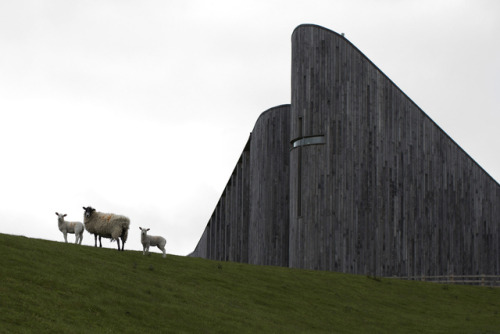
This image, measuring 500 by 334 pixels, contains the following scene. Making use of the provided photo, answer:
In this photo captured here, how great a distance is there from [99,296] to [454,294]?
18772 mm

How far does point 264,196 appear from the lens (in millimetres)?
Result: 49625

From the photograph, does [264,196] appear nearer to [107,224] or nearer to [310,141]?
[310,141]

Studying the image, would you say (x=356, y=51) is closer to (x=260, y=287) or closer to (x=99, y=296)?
(x=260, y=287)

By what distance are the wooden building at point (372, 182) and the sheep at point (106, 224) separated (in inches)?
714

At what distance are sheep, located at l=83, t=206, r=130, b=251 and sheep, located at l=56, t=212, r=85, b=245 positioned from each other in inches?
19.0

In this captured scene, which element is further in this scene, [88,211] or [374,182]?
[374,182]

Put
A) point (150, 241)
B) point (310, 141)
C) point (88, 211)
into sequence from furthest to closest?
point (310, 141), point (88, 211), point (150, 241)

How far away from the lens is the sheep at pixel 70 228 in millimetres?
26156

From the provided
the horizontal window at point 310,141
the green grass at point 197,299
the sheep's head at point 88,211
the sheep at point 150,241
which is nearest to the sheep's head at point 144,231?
the sheep at point 150,241

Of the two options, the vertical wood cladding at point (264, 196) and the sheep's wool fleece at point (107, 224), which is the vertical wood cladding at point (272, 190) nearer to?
the vertical wood cladding at point (264, 196)

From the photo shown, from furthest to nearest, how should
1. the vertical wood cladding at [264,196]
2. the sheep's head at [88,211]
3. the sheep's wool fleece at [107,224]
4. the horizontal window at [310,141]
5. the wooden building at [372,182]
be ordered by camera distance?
the vertical wood cladding at [264,196]
the horizontal window at [310,141]
the wooden building at [372,182]
the sheep's head at [88,211]
the sheep's wool fleece at [107,224]

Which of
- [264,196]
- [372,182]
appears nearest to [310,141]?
[372,182]

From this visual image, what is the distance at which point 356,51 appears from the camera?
42969 mm

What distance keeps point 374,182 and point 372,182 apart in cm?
15
